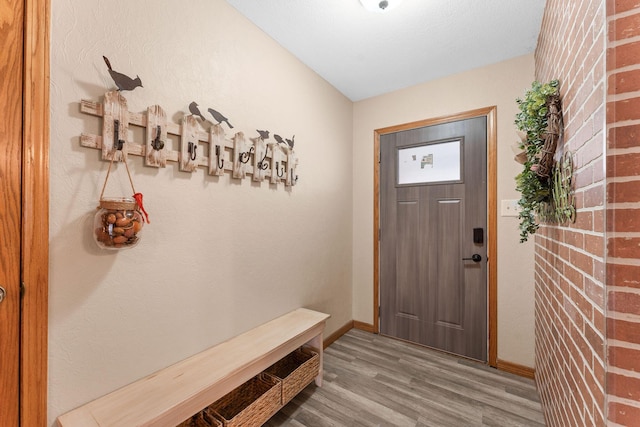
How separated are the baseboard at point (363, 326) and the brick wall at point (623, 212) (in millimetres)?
2320

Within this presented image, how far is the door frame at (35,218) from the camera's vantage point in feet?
3.14

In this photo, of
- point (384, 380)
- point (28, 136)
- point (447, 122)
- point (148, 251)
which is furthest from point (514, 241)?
point (28, 136)

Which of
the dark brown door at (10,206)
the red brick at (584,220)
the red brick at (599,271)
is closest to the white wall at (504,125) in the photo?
the red brick at (584,220)

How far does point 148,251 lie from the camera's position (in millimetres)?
1299

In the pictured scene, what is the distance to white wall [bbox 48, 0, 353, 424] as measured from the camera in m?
1.06

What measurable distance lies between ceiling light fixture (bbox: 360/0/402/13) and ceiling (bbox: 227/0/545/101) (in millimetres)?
61

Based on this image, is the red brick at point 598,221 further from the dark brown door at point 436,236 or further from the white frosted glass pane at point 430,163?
the white frosted glass pane at point 430,163

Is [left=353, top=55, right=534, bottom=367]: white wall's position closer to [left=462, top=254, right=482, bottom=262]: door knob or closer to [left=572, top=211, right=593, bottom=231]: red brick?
[left=462, top=254, right=482, bottom=262]: door knob

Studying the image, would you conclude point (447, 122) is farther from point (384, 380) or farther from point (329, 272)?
point (384, 380)

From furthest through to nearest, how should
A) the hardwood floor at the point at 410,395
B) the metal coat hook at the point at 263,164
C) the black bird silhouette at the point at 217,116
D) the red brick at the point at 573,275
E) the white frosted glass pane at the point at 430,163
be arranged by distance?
the white frosted glass pane at the point at 430,163, the metal coat hook at the point at 263,164, the hardwood floor at the point at 410,395, the black bird silhouette at the point at 217,116, the red brick at the point at 573,275

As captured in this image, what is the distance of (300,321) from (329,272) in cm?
76

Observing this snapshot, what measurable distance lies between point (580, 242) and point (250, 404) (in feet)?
5.77

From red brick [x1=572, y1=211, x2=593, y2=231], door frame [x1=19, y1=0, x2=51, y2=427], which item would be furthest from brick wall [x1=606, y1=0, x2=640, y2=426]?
door frame [x1=19, y1=0, x2=51, y2=427]

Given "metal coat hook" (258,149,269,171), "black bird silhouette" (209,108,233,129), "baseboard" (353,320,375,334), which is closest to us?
Answer: "black bird silhouette" (209,108,233,129)
